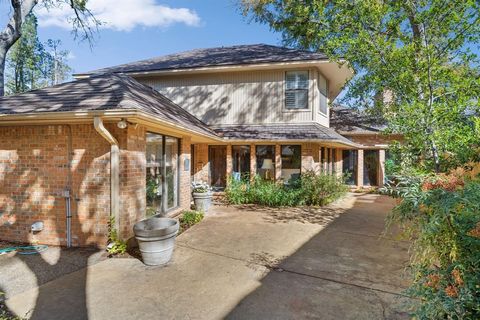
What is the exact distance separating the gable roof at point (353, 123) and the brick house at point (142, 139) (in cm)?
408

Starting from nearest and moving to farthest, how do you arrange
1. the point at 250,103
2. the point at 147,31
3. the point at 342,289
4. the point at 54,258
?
1. the point at 342,289
2. the point at 54,258
3. the point at 250,103
4. the point at 147,31

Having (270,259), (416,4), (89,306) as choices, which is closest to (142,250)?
(89,306)

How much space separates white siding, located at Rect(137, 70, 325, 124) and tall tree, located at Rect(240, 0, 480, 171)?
575 centimetres

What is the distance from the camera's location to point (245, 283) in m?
4.31

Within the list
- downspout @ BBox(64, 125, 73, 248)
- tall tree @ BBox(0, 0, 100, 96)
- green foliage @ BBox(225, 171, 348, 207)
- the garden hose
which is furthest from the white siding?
the garden hose

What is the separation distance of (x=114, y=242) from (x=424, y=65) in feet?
21.7

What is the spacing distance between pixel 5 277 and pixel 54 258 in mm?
852

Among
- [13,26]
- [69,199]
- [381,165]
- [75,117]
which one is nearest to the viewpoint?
[75,117]

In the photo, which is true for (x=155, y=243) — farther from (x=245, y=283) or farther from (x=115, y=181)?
(x=245, y=283)

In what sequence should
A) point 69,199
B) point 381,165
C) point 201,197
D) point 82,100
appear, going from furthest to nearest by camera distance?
point 381,165 → point 201,197 → point 82,100 → point 69,199

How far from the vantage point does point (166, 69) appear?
12.7 metres

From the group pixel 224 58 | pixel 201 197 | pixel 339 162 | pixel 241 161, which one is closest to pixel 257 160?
pixel 241 161

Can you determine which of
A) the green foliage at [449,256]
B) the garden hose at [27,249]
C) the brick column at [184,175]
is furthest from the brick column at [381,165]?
the garden hose at [27,249]

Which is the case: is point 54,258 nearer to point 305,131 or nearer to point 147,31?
point 305,131
